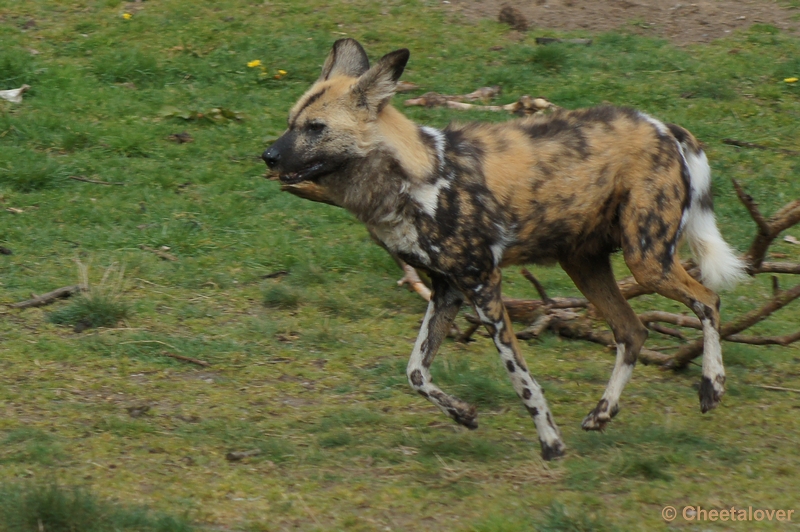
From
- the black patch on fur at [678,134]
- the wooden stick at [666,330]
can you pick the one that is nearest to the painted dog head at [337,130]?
the black patch on fur at [678,134]

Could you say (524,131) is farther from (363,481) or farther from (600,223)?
(363,481)

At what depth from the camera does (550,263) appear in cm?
488

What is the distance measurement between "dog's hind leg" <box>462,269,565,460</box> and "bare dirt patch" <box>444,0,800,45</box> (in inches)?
246

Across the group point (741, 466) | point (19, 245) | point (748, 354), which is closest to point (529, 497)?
point (741, 466)

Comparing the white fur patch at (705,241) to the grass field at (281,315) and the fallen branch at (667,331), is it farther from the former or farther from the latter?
the fallen branch at (667,331)

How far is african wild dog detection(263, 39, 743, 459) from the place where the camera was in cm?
438

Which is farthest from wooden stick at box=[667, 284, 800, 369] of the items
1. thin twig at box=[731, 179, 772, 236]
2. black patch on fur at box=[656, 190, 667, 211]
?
black patch on fur at box=[656, 190, 667, 211]

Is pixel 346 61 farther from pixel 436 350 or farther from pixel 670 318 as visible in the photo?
pixel 670 318

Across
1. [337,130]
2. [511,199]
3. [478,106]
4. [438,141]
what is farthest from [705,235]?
[478,106]

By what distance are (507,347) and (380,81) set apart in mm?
1232

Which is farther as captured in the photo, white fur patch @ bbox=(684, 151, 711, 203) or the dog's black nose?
white fur patch @ bbox=(684, 151, 711, 203)

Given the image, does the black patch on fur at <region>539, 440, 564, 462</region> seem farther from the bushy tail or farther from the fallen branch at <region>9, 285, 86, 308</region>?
the fallen branch at <region>9, 285, 86, 308</region>

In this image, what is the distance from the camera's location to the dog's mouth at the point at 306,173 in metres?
4.43

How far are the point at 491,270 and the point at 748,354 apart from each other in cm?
191
